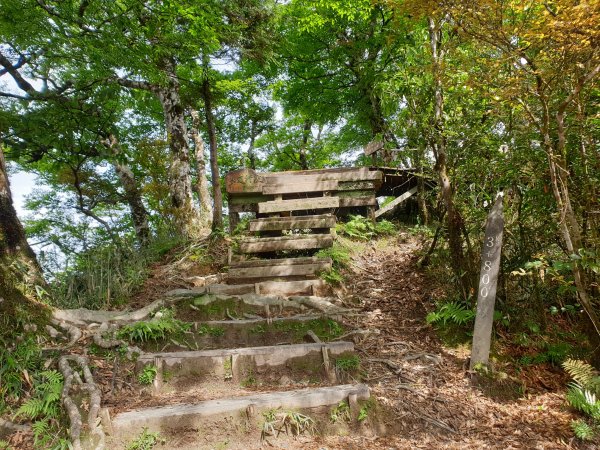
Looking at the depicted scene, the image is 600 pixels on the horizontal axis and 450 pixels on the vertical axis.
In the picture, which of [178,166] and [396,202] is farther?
[396,202]

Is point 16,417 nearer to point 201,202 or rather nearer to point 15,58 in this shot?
point 15,58

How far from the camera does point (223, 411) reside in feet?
9.22

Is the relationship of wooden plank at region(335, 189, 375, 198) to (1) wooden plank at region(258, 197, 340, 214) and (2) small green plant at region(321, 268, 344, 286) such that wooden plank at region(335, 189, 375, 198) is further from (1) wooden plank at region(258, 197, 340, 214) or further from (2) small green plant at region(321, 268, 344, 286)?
(2) small green plant at region(321, 268, 344, 286)

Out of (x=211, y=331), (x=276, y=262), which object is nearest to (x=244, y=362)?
Result: (x=211, y=331)

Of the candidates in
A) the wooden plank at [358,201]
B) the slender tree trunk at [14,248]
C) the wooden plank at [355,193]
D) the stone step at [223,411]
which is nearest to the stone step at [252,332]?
the stone step at [223,411]

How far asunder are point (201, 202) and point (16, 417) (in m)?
7.48

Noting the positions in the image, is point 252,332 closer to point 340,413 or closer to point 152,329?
point 152,329

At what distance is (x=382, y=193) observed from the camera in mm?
10453

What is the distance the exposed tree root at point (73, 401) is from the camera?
2.50 m

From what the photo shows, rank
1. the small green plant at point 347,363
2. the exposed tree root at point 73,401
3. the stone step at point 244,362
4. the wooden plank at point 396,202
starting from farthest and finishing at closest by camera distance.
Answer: the wooden plank at point 396,202, the small green plant at point 347,363, the stone step at point 244,362, the exposed tree root at point 73,401

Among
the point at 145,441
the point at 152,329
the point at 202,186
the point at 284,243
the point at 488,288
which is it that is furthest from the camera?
the point at 202,186

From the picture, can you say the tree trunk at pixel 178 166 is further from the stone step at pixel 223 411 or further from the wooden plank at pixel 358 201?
the stone step at pixel 223 411

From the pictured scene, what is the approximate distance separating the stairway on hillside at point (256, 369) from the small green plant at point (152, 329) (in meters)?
0.14

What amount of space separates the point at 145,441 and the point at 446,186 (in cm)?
416
